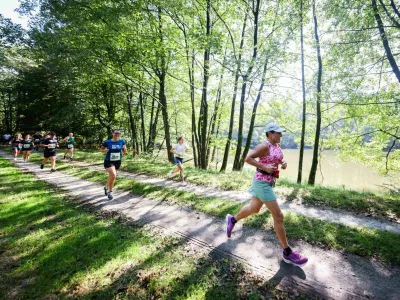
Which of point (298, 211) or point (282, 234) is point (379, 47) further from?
point (282, 234)

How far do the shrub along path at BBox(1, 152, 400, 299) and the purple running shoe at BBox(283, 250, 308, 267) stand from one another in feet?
0.27

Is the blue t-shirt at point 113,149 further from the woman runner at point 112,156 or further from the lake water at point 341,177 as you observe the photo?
the lake water at point 341,177

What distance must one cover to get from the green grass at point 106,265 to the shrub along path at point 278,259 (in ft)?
1.08

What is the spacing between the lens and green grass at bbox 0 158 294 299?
3295mm

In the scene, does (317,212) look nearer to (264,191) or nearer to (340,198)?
(340,198)

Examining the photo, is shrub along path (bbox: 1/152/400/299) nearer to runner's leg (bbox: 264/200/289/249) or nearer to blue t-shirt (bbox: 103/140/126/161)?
runner's leg (bbox: 264/200/289/249)

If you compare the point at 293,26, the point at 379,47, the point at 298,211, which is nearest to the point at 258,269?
the point at 298,211

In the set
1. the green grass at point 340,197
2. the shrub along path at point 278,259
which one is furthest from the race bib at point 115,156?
the green grass at point 340,197

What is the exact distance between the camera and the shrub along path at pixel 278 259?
326 cm

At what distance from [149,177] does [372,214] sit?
8866 millimetres

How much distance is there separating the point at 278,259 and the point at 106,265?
300cm

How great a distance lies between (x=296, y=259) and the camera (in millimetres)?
3691

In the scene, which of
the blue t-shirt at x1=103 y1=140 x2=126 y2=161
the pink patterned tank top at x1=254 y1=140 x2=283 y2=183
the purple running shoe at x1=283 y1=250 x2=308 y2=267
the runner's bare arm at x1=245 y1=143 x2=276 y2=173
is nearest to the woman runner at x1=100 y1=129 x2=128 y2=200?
the blue t-shirt at x1=103 y1=140 x2=126 y2=161

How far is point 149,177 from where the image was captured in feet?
36.6
